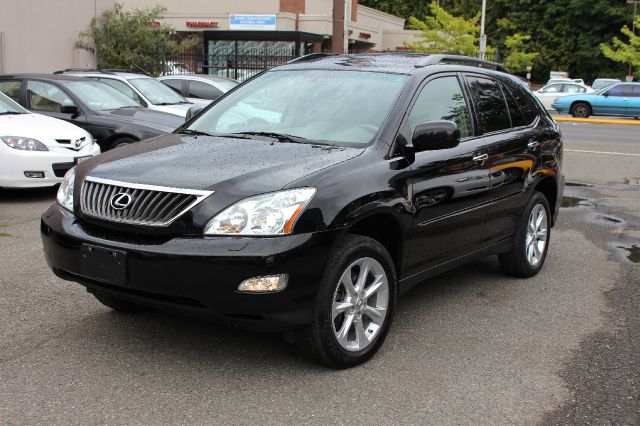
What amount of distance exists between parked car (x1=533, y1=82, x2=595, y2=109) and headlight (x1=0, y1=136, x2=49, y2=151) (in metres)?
27.3

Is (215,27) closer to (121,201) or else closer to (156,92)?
(156,92)

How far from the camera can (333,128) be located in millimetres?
4680

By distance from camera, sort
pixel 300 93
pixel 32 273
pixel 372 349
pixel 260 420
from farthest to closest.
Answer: pixel 32 273 < pixel 300 93 < pixel 372 349 < pixel 260 420

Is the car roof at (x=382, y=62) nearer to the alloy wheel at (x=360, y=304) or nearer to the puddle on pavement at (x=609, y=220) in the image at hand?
the alloy wheel at (x=360, y=304)

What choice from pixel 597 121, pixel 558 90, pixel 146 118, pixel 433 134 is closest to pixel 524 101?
pixel 433 134

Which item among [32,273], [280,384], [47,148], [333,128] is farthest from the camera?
[47,148]

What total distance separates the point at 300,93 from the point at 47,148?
5.14 m

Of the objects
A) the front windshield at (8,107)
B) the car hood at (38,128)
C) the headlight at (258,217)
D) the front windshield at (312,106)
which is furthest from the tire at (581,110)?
the headlight at (258,217)

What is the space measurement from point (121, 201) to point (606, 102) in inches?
1178

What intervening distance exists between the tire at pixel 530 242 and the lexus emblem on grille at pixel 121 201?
323 cm

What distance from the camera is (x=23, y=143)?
29.3ft

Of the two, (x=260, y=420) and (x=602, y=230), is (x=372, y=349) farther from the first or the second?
(x=602, y=230)

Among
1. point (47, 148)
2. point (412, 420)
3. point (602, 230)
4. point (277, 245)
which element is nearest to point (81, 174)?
point (277, 245)

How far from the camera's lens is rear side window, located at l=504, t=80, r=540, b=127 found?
6.14 m
